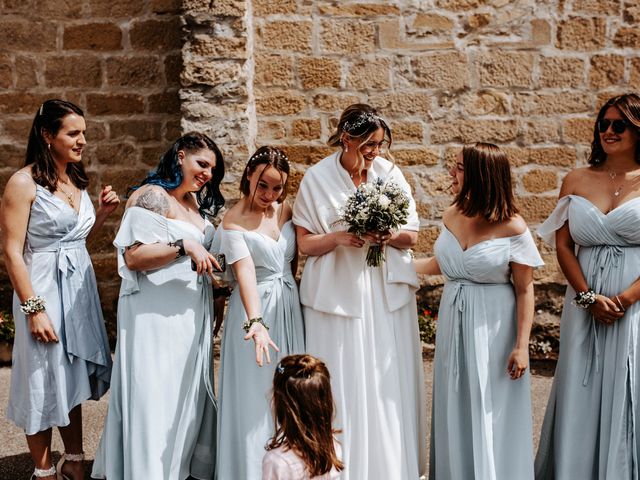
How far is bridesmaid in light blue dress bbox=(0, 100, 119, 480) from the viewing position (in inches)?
165

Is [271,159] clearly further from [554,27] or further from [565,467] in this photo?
[554,27]

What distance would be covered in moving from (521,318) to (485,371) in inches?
13.0

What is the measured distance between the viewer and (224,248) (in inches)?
163

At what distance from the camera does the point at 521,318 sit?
4035 millimetres

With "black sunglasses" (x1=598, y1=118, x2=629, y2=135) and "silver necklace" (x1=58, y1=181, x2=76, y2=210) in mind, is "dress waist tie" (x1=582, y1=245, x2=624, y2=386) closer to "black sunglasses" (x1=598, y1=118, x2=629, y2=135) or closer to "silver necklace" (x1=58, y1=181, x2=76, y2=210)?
"black sunglasses" (x1=598, y1=118, x2=629, y2=135)

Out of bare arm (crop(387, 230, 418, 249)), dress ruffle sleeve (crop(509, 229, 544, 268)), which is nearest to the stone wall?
bare arm (crop(387, 230, 418, 249))

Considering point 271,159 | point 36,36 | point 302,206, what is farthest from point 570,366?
point 36,36

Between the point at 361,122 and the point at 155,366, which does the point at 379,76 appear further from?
the point at 155,366

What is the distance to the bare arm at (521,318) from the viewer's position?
157 inches

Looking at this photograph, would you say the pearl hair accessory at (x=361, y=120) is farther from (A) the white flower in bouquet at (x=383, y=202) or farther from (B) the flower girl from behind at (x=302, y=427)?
(B) the flower girl from behind at (x=302, y=427)

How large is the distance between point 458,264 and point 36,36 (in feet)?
15.7

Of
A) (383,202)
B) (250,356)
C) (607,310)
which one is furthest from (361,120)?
(607,310)

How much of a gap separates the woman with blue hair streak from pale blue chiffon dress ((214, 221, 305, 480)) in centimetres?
16

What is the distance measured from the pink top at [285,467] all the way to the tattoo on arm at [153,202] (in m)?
1.57
